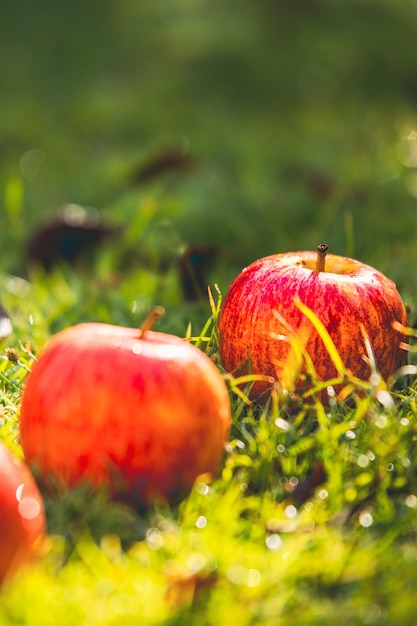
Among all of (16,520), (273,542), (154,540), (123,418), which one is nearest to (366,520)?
(273,542)

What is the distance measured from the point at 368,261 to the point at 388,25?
6.26 m

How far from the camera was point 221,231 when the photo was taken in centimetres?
438

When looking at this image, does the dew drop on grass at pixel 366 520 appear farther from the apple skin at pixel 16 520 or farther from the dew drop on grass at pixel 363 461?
the apple skin at pixel 16 520

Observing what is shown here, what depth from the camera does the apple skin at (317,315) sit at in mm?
2344

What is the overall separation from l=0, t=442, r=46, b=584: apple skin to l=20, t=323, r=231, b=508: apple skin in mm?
220

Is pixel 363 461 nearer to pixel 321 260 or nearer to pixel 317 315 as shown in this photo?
pixel 317 315

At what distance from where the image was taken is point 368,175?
203 inches

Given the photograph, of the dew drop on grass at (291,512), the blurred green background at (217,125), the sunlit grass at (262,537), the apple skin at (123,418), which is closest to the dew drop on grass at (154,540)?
the sunlit grass at (262,537)

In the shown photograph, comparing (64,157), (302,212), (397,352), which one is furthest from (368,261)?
(64,157)

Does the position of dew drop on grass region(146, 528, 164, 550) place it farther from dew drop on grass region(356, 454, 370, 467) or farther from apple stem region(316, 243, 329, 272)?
apple stem region(316, 243, 329, 272)

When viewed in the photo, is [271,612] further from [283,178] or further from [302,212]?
[283,178]

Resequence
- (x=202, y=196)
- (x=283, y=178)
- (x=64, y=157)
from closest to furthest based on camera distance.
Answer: (x=202, y=196) < (x=283, y=178) < (x=64, y=157)

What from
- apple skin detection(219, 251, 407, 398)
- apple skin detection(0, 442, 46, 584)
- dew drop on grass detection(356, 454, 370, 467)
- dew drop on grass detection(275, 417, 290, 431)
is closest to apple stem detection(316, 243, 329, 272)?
apple skin detection(219, 251, 407, 398)

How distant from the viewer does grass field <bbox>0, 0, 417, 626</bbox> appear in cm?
171
